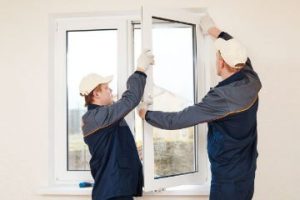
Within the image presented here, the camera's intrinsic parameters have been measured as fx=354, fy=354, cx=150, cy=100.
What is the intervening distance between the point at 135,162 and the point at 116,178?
0.52ft

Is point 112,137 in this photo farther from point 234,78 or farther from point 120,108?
point 234,78

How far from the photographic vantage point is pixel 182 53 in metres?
2.37

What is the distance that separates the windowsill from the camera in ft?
7.63

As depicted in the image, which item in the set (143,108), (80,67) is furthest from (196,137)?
(80,67)

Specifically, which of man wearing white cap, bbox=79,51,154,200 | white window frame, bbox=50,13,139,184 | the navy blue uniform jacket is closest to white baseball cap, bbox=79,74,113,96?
man wearing white cap, bbox=79,51,154,200

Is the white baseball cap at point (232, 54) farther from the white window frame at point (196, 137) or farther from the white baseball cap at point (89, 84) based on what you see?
the white baseball cap at point (89, 84)

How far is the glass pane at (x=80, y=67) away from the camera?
8.47 ft

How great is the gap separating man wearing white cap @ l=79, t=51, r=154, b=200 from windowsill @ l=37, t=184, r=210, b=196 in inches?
11.5

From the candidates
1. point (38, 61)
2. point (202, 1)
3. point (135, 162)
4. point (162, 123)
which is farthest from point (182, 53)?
point (38, 61)

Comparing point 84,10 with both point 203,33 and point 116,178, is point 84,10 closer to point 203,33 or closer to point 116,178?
point 203,33

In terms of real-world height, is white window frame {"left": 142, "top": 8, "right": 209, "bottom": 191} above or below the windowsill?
above

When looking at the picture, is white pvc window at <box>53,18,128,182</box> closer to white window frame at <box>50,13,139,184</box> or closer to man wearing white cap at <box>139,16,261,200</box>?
white window frame at <box>50,13,139,184</box>

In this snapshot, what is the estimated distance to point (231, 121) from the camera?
73.2 inches

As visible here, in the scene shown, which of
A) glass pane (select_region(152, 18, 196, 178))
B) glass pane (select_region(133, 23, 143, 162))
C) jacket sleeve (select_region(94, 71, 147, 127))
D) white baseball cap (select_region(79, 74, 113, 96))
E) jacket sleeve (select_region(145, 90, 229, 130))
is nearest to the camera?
jacket sleeve (select_region(145, 90, 229, 130))
